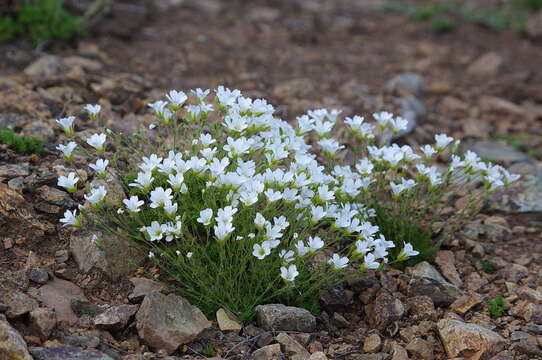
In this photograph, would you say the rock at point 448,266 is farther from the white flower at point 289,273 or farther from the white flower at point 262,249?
the white flower at point 262,249

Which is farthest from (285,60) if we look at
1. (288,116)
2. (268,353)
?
(268,353)

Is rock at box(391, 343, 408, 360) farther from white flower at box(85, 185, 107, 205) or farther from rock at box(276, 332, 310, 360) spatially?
white flower at box(85, 185, 107, 205)

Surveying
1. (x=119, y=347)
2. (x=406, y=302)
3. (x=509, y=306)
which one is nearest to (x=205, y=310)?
(x=119, y=347)

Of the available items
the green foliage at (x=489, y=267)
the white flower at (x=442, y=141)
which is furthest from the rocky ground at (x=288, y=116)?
the white flower at (x=442, y=141)

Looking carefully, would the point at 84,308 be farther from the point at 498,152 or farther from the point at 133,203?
the point at 498,152

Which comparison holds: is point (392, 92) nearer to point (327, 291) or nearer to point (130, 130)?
point (130, 130)

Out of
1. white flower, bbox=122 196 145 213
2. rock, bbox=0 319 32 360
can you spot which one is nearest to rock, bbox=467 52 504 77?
white flower, bbox=122 196 145 213
